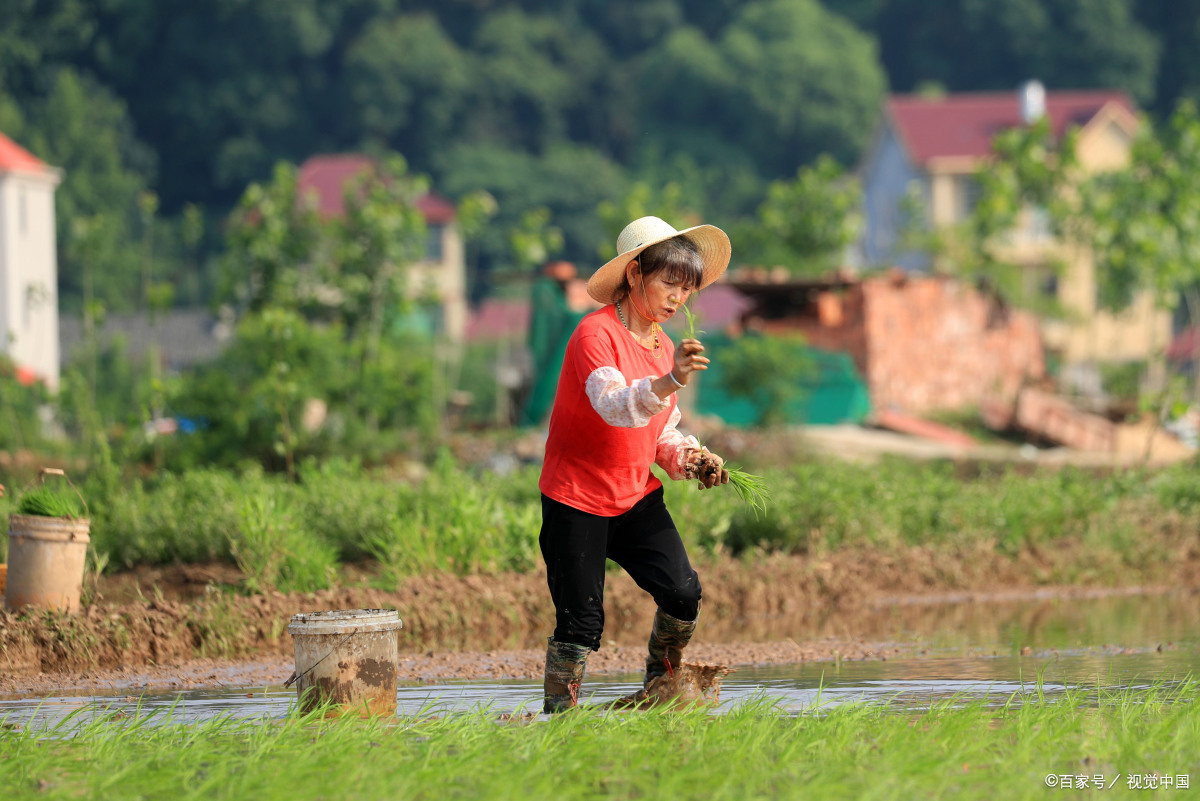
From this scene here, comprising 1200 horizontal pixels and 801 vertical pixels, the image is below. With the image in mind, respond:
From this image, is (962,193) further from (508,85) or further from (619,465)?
(619,465)

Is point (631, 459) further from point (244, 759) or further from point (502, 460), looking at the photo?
point (502, 460)

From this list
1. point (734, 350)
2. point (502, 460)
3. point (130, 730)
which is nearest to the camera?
point (130, 730)

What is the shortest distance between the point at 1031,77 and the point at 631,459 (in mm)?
61929

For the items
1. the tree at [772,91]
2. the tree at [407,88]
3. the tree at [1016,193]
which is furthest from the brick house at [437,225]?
the tree at [1016,193]

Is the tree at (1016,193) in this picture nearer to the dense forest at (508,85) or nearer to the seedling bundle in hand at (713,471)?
the seedling bundle in hand at (713,471)

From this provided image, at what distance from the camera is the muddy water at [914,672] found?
582 centimetres

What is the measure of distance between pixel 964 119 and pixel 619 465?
159ft

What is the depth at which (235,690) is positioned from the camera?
6.41 m

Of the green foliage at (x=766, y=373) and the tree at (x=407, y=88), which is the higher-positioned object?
the tree at (x=407, y=88)

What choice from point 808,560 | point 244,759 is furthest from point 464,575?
point 244,759

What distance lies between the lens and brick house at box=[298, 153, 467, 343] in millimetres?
53859

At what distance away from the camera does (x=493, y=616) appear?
8289 mm

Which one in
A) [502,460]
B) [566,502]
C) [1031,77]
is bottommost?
[502,460]

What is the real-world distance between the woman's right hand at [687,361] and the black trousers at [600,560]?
2.47 feet
